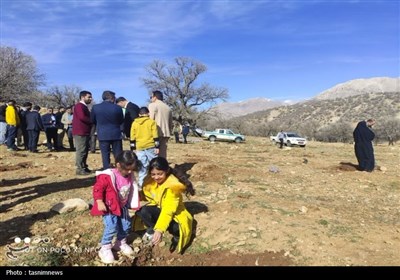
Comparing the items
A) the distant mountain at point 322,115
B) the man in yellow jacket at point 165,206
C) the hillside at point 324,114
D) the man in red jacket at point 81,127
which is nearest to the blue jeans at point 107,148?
the man in red jacket at point 81,127

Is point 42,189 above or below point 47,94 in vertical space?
below

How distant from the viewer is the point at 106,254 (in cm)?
425

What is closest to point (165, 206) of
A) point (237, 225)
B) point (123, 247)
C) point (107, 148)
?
point (123, 247)

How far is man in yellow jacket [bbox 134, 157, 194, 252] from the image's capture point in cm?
443

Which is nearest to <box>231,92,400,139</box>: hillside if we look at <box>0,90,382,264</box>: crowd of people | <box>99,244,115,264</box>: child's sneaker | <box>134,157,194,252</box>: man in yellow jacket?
<box>0,90,382,264</box>: crowd of people

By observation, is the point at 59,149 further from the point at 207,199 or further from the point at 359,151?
the point at 359,151

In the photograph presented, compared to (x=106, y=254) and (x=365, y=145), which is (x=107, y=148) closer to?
(x=106, y=254)

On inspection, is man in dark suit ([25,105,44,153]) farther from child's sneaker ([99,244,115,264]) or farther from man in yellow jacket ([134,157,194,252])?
child's sneaker ([99,244,115,264])

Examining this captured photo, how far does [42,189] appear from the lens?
7051 millimetres

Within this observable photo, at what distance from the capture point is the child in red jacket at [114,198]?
164 inches

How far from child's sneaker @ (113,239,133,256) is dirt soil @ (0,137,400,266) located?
0.09 metres

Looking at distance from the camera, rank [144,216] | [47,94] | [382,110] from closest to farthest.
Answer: [144,216] → [47,94] → [382,110]

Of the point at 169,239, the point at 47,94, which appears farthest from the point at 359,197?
the point at 47,94

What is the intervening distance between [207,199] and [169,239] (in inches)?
67.9
